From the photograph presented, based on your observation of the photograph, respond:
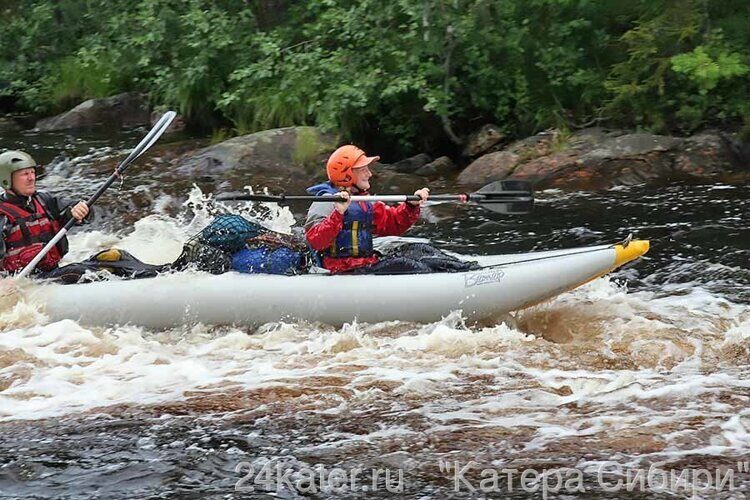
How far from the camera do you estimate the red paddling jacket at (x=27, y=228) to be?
6.44m

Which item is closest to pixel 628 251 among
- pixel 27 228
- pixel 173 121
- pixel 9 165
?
pixel 27 228

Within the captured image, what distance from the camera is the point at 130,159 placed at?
7094 mm

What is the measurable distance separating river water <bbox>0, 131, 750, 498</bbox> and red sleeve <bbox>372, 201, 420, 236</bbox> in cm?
67

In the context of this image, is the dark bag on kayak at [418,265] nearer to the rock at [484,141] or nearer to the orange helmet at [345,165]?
the orange helmet at [345,165]

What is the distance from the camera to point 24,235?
650cm

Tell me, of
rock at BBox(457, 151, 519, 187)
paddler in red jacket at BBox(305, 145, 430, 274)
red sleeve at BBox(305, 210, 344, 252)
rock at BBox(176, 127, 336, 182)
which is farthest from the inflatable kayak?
rock at BBox(176, 127, 336, 182)

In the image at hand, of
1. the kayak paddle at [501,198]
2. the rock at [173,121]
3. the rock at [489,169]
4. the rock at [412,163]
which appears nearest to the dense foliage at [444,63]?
the rock at [412,163]

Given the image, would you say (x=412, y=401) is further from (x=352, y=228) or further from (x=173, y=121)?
(x=173, y=121)

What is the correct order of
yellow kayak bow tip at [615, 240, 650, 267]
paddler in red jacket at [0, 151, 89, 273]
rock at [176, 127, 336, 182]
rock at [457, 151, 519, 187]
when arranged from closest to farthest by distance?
yellow kayak bow tip at [615, 240, 650, 267] → paddler in red jacket at [0, 151, 89, 273] → rock at [457, 151, 519, 187] → rock at [176, 127, 336, 182]

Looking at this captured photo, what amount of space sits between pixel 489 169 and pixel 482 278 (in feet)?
13.8

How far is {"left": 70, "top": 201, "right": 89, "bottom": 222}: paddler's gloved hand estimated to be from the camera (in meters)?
6.35

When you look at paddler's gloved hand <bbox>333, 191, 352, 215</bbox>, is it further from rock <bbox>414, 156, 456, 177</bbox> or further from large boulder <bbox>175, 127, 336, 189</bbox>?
rock <bbox>414, 156, 456, 177</bbox>

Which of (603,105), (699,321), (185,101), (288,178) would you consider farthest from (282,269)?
(185,101)

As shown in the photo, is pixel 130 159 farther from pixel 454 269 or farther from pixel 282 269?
pixel 454 269
